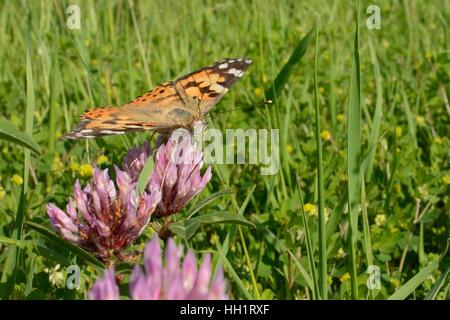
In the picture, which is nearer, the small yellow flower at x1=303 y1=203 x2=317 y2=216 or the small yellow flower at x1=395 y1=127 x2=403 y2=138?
the small yellow flower at x1=303 y1=203 x2=317 y2=216

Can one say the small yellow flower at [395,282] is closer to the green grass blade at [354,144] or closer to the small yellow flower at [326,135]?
the green grass blade at [354,144]

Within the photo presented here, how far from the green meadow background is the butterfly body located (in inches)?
3.7

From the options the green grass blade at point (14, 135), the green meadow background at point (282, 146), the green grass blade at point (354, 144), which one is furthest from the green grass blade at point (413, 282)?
the green grass blade at point (14, 135)

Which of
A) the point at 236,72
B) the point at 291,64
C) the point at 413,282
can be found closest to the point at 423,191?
the point at 291,64

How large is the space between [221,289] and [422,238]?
1739mm

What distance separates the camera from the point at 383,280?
2.33 m

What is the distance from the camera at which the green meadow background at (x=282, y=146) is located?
72.4 inches

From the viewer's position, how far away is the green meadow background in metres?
1.84

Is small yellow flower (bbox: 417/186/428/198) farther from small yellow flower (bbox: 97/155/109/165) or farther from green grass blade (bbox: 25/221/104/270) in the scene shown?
green grass blade (bbox: 25/221/104/270)

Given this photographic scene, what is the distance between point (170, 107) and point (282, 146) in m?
0.72

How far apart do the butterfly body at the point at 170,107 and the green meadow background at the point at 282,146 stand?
94mm

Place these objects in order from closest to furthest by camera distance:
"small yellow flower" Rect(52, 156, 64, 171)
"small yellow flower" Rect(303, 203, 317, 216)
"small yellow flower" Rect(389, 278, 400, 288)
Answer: "small yellow flower" Rect(389, 278, 400, 288) < "small yellow flower" Rect(303, 203, 317, 216) < "small yellow flower" Rect(52, 156, 64, 171)

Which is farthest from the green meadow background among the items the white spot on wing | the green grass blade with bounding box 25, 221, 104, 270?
the white spot on wing
